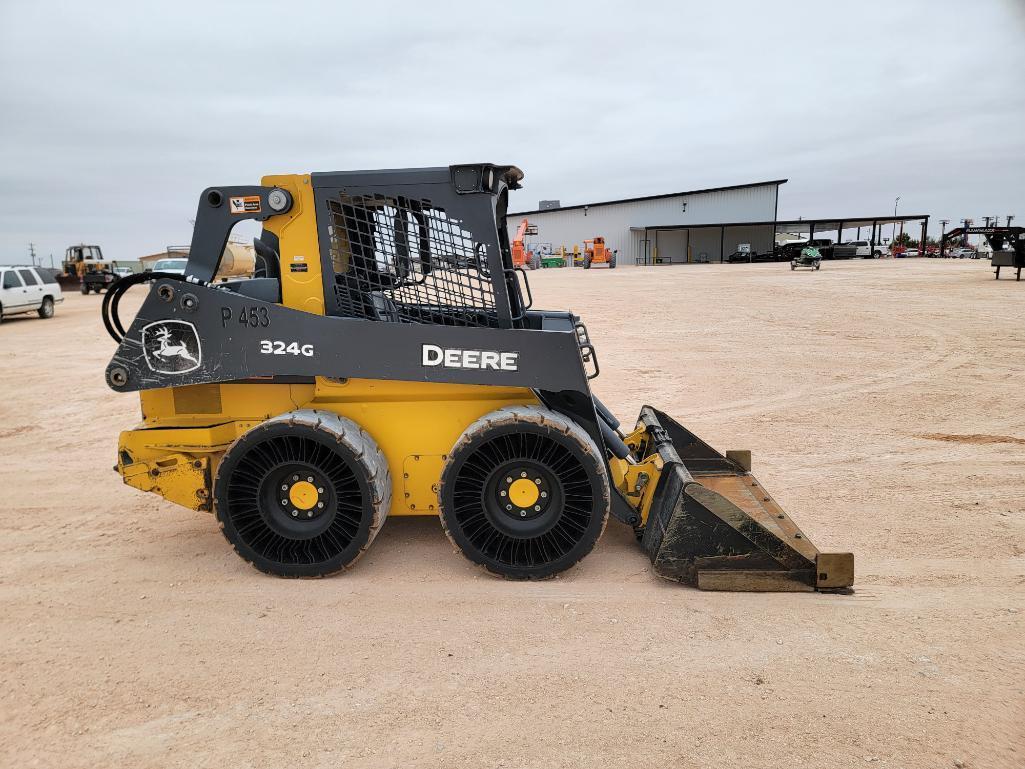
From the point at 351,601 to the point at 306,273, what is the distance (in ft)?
6.58

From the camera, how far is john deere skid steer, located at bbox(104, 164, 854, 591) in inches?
158

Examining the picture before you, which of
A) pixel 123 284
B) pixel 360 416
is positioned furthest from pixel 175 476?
pixel 123 284

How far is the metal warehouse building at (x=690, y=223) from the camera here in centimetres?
5344

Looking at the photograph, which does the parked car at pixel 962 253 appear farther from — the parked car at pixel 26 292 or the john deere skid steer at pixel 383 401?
the john deere skid steer at pixel 383 401

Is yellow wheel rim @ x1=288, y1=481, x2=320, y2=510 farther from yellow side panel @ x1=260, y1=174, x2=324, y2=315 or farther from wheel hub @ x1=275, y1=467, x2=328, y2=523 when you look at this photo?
yellow side panel @ x1=260, y1=174, x2=324, y2=315

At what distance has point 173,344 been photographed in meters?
4.09

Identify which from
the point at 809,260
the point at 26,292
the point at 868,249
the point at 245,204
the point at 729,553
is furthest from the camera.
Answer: the point at 868,249

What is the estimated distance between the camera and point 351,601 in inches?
155

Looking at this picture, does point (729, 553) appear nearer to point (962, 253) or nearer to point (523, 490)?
point (523, 490)

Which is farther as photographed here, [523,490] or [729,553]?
[523,490]

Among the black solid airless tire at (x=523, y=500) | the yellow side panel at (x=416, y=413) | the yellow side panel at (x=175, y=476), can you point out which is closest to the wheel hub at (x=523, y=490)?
the black solid airless tire at (x=523, y=500)

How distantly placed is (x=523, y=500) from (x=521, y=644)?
3.04 ft

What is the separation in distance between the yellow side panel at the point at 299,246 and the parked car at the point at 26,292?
22214mm

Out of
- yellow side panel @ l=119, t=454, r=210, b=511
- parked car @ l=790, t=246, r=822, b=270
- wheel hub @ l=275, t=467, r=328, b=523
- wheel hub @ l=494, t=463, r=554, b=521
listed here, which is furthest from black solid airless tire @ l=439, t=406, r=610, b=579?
parked car @ l=790, t=246, r=822, b=270
